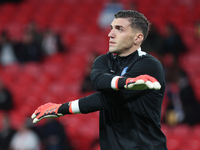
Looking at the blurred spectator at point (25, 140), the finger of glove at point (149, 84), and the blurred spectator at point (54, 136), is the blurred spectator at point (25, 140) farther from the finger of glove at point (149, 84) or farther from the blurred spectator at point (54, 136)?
the finger of glove at point (149, 84)

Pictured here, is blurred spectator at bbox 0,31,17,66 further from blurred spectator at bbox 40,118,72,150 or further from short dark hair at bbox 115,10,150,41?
short dark hair at bbox 115,10,150,41

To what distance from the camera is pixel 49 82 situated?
8.33 m

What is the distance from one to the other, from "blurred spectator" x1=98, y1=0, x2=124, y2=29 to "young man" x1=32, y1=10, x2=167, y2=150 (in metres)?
6.49

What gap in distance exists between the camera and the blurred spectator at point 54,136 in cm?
647

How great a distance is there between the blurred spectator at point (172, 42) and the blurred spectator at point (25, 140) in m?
3.43

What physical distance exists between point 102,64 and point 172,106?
158 inches

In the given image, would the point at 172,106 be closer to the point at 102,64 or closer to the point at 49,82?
the point at 49,82

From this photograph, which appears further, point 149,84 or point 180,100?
point 180,100

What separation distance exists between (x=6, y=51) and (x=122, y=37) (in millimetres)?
6936

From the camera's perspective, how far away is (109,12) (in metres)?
9.16

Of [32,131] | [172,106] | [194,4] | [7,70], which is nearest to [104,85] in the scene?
[172,106]

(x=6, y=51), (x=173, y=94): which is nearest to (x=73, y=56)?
(x=6, y=51)

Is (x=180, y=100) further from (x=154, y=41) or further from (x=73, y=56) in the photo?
(x=73, y=56)

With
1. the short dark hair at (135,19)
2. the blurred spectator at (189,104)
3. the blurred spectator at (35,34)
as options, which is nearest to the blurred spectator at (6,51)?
the blurred spectator at (35,34)
